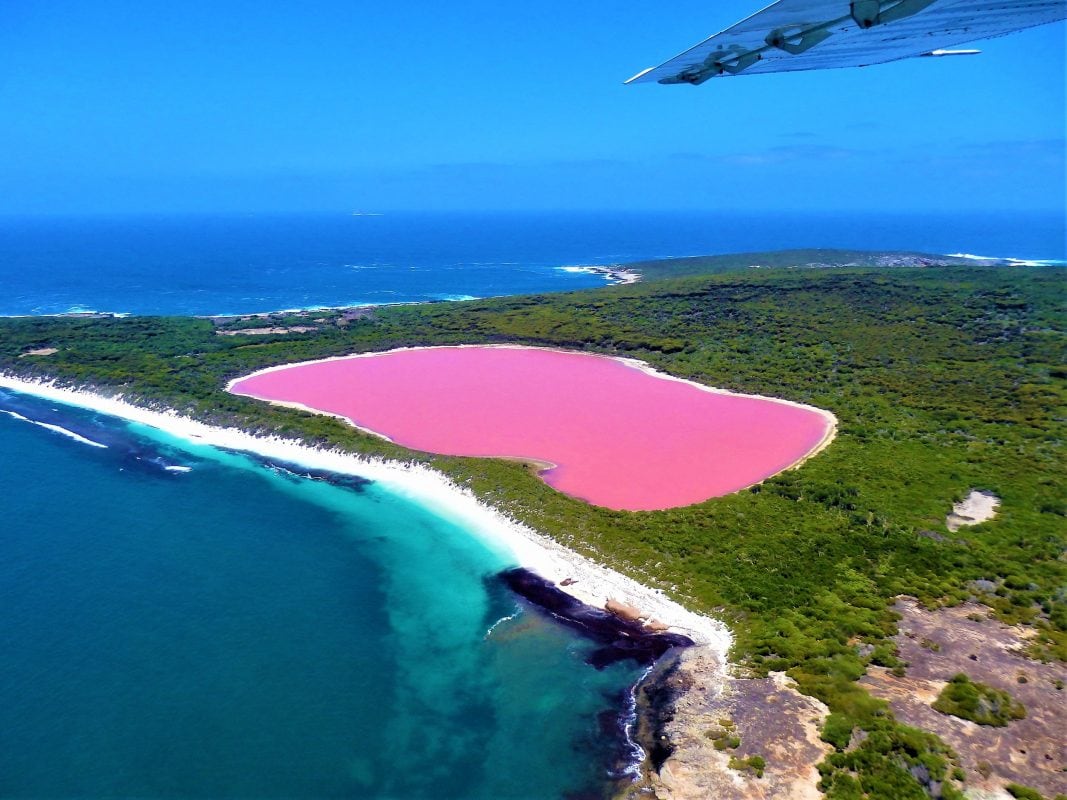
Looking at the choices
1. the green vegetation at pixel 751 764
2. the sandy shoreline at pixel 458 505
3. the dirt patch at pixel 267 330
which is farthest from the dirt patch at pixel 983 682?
the dirt patch at pixel 267 330

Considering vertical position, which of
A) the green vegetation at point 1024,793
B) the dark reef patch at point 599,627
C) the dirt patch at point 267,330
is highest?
the dirt patch at point 267,330

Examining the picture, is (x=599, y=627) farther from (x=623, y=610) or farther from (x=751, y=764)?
(x=751, y=764)

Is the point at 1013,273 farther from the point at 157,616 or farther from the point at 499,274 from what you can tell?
the point at 157,616

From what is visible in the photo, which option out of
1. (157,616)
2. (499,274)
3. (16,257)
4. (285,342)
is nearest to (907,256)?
(499,274)

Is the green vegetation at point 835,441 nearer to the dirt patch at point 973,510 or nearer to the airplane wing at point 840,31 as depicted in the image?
the dirt patch at point 973,510

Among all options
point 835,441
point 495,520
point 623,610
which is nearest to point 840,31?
point 623,610

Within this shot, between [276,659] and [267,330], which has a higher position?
[267,330]
